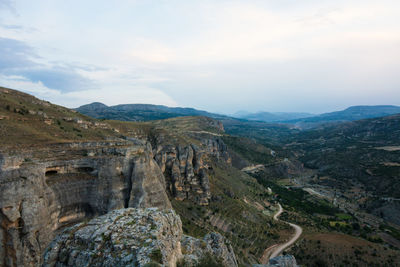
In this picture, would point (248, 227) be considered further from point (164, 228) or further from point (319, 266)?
point (164, 228)

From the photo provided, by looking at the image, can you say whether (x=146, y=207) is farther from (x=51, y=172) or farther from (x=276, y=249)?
(x=276, y=249)

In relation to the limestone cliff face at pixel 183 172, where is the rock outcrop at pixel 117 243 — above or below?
above

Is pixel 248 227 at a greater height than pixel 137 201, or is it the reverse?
pixel 137 201

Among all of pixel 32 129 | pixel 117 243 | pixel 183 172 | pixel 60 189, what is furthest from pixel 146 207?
pixel 183 172

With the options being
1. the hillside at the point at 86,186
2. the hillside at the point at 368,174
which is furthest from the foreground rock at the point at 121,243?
the hillside at the point at 368,174

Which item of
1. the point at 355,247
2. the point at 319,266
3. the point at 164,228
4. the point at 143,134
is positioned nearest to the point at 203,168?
the point at 143,134

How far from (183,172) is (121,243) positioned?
4203 cm

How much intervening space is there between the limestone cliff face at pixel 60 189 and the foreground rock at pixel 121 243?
1218 centimetres

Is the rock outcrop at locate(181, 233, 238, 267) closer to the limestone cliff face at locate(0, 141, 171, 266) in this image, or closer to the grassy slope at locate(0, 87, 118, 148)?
the limestone cliff face at locate(0, 141, 171, 266)

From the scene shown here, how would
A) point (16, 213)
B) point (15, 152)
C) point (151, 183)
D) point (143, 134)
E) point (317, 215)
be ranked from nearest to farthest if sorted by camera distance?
point (16, 213) < point (15, 152) < point (151, 183) < point (143, 134) < point (317, 215)

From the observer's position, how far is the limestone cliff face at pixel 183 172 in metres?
50.8

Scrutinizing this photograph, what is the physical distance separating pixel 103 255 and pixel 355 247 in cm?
4959

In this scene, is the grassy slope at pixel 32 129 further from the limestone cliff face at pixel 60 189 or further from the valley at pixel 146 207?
the limestone cliff face at pixel 60 189

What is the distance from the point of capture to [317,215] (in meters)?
72.4
